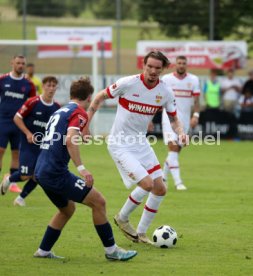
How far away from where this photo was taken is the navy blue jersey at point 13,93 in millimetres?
15031

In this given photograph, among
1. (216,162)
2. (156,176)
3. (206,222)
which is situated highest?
(156,176)

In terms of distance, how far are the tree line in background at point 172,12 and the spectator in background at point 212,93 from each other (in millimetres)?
2339

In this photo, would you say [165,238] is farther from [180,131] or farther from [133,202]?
[180,131]

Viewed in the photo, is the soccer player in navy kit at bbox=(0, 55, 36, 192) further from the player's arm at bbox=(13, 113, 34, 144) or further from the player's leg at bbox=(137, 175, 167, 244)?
the player's leg at bbox=(137, 175, 167, 244)

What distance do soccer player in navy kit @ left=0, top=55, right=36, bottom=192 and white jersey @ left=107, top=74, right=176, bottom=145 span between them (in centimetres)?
474

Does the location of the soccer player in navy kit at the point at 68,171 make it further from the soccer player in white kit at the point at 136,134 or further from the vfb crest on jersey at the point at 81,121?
the soccer player in white kit at the point at 136,134

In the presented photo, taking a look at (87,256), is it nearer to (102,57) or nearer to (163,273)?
(163,273)

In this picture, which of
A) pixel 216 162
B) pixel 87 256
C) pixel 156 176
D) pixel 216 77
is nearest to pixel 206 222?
pixel 156 176

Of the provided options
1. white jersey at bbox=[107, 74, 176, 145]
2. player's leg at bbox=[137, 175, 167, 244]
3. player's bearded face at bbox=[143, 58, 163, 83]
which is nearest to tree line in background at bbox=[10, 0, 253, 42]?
white jersey at bbox=[107, 74, 176, 145]

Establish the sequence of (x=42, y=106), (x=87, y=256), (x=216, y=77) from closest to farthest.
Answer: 1. (x=87, y=256)
2. (x=42, y=106)
3. (x=216, y=77)

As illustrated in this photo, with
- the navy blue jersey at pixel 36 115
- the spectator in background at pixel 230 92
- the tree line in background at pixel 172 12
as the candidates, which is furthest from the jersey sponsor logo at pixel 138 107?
the tree line in background at pixel 172 12

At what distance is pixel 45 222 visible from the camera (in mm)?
11812

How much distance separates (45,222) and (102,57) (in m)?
16.9

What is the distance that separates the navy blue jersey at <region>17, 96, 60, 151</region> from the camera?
12.9m
